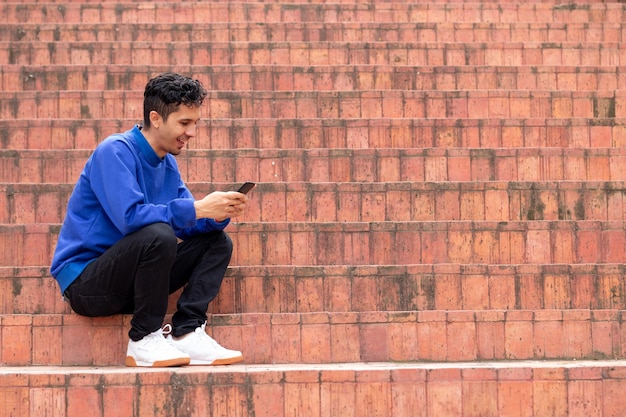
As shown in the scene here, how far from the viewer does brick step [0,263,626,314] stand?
6.34 metres

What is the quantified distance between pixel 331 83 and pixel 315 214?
2.53 m

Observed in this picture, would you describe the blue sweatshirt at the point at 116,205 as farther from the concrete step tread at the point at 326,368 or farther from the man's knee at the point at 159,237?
the concrete step tread at the point at 326,368

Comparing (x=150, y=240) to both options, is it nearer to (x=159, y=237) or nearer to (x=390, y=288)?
(x=159, y=237)

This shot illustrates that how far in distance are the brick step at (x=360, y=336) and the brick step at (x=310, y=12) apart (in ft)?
18.5

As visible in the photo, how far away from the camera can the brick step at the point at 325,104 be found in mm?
9016

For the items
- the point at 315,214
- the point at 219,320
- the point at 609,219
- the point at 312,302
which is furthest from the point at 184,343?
the point at 609,219

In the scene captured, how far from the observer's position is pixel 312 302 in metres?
6.40

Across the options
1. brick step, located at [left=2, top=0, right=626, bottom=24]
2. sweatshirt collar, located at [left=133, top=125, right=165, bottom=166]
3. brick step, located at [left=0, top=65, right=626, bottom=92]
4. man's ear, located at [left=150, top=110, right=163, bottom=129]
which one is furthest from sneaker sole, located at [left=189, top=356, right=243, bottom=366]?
brick step, located at [left=2, top=0, right=626, bottom=24]

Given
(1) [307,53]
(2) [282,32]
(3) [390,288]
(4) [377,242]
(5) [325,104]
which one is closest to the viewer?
(3) [390,288]

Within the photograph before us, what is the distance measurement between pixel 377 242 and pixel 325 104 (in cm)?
A: 235

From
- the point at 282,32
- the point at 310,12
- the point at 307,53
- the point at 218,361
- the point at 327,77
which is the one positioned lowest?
the point at 218,361

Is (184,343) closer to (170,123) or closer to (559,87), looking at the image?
(170,123)

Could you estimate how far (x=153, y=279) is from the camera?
18.2ft

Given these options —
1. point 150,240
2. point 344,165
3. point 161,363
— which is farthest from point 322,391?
point 344,165
